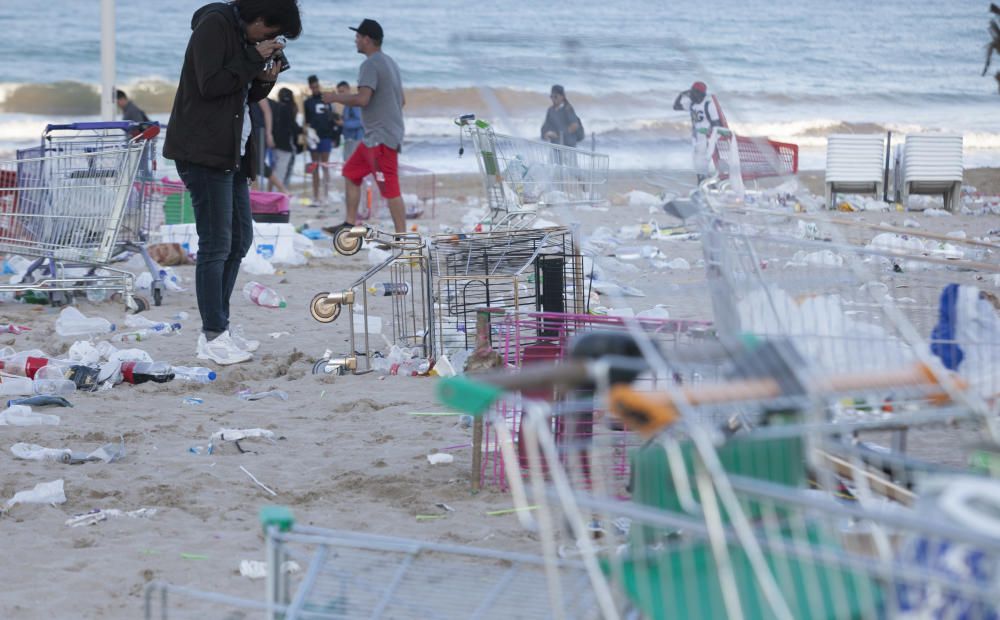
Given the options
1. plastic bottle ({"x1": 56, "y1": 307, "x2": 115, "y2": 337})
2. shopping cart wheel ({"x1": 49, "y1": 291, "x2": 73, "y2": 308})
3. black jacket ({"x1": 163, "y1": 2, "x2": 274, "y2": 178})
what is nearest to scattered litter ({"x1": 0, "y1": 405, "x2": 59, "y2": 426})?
black jacket ({"x1": 163, "y1": 2, "x2": 274, "y2": 178})

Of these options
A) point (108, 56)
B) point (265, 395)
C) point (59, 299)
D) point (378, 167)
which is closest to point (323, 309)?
point (265, 395)

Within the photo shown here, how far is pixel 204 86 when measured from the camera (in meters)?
5.50

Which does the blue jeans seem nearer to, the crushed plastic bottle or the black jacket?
the black jacket

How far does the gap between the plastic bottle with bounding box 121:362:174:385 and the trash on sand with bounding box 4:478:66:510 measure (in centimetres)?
173

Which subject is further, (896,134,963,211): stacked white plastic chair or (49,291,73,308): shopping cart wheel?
(896,134,963,211): stacked white plastic chair

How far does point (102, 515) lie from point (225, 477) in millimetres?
510

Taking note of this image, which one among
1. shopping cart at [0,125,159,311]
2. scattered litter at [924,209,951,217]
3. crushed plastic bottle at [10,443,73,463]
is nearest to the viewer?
crushed plastic bottle at [10,443,73,463]

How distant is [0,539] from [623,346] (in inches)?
96.5

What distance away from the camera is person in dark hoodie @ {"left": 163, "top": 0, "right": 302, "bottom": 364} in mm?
5496

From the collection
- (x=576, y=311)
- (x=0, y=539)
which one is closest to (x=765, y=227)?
(x=576, y=311)

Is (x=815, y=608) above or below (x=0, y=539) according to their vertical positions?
above

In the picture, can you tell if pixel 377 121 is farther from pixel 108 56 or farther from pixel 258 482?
pixel 258 482

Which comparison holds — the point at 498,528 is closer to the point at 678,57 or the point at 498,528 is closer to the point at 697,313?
the point at 697,313

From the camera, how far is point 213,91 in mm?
5531
